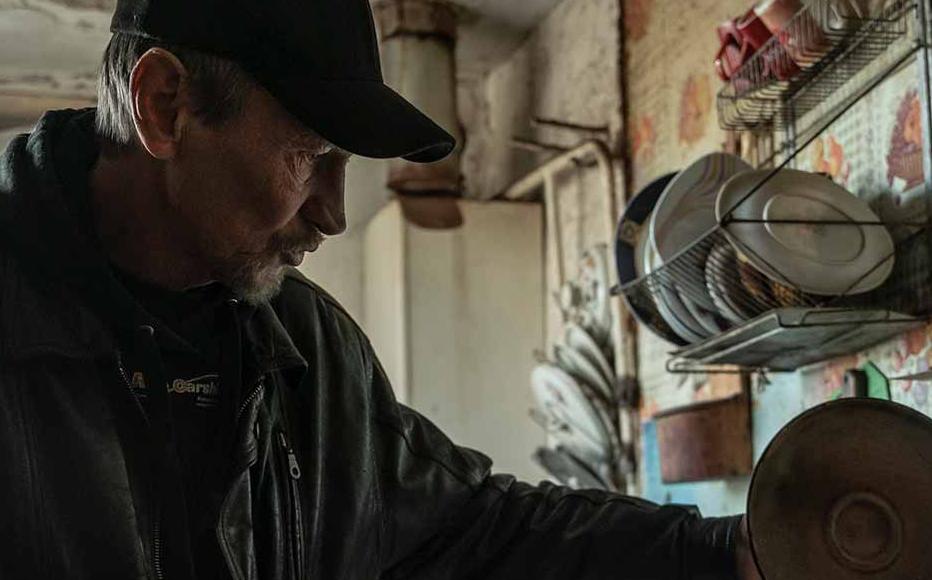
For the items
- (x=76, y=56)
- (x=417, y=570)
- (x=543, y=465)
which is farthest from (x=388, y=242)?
(x=417, y=570)

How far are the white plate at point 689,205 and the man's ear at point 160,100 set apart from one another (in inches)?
39.6

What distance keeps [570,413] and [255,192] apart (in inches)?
69.1

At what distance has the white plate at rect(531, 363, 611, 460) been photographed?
2.83 meters

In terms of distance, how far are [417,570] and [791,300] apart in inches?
27.5

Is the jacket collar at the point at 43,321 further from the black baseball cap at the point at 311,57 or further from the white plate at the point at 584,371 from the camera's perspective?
the white plate at the point at 584,371

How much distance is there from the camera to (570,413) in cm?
287

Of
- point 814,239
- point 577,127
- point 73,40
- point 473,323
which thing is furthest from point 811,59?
point 73,40

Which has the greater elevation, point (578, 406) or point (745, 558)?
point (578, 406)

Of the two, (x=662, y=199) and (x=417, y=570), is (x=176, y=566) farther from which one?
(x=662, y=199)

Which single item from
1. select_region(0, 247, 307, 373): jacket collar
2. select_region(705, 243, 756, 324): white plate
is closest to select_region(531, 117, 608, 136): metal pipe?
select_region(705, 243, 756, 324): white plate

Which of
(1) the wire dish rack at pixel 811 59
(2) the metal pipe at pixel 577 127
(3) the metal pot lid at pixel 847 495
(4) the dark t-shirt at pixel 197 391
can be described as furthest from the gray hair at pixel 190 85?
(2) the metal pipe at pixel 577 127

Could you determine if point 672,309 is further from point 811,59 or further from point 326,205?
point 326,205

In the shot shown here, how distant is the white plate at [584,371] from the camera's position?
9.36 feet

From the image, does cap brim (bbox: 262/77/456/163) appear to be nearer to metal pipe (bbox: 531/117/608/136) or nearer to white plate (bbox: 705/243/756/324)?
white plate (bbox: 705/243/756/324)
